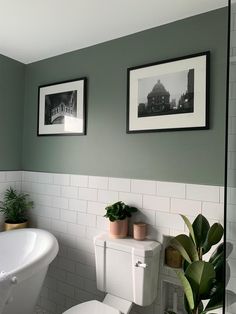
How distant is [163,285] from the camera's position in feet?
5.81

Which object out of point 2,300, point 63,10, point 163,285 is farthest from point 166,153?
point 2,300

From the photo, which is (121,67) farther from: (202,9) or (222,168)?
(222,168)

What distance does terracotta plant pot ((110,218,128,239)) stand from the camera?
1.82 m

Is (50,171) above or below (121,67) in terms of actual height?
below

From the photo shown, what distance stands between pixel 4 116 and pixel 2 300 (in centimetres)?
177

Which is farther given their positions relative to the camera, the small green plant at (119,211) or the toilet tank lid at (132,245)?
the small green plant at (119,211)

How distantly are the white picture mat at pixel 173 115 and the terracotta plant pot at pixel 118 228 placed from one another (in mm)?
750

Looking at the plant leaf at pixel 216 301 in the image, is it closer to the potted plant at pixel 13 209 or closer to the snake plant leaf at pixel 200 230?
the snake plant leaf at pixel 200 230

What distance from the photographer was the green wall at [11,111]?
2.46 m

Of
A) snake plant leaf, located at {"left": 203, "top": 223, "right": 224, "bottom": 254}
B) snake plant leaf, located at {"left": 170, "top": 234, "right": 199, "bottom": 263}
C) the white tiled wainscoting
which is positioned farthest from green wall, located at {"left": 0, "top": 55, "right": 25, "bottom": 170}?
snake plant leaf, located at {"left": 203, "top": 223, "right": 224, "bottom": 254}

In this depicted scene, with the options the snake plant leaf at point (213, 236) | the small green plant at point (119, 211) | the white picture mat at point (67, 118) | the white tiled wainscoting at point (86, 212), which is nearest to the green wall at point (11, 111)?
the white tiled wainscoting at point (86, 212)

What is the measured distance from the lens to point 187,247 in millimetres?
1330

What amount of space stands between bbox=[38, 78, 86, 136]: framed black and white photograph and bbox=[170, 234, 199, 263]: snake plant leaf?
128 centimetres

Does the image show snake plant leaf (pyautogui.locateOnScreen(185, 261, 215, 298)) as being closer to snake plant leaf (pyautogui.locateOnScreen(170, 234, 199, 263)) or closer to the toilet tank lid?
snake plant leaf (pyautogui.locateOnScreen(170, 234, 199, 263))
